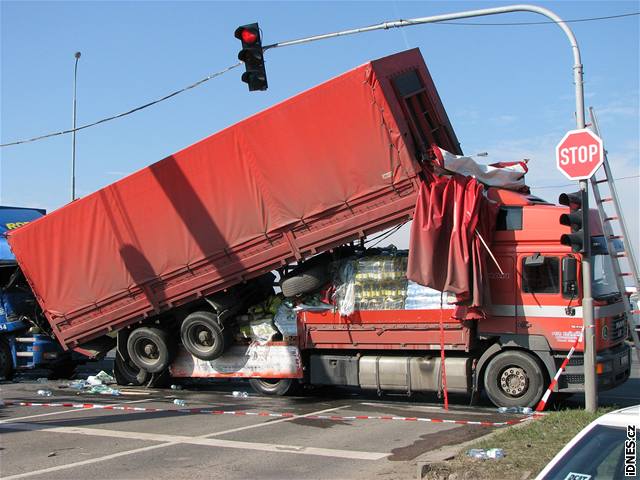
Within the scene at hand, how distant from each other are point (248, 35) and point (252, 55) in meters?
0.34

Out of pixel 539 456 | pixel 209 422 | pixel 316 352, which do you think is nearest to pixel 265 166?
pixel 316 352

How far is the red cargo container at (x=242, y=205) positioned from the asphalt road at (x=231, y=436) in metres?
2.11

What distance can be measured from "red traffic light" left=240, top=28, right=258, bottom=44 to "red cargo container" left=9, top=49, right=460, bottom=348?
3.93 feet

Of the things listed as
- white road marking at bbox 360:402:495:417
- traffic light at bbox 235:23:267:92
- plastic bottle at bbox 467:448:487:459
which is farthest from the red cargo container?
plastic bottle at bbox 467:448:487:459

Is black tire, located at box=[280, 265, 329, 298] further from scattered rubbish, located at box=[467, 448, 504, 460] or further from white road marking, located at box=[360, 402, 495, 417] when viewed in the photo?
scattered rubbish, located at box=[467, 448, 504, 460]

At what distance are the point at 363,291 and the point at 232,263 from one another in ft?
7.99

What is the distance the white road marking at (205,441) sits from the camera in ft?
26.8

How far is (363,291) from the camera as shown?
12398mm

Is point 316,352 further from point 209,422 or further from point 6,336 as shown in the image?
point 6,336

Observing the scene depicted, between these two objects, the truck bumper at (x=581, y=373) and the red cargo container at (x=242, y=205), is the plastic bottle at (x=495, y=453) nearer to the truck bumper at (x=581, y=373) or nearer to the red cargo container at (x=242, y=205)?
the truck bumper at (x=581, y=373)

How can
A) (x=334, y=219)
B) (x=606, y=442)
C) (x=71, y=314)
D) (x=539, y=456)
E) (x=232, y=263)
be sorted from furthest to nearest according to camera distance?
(x=71, y=314) → (x=232, y=263) → (x=334, y=219) → (x=539, y=456) → (x=606, y=442)

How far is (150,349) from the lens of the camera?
575 inches

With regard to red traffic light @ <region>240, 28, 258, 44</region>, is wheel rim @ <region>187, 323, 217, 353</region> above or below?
below

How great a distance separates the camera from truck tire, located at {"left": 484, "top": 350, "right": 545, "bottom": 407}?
11008 millimetres
